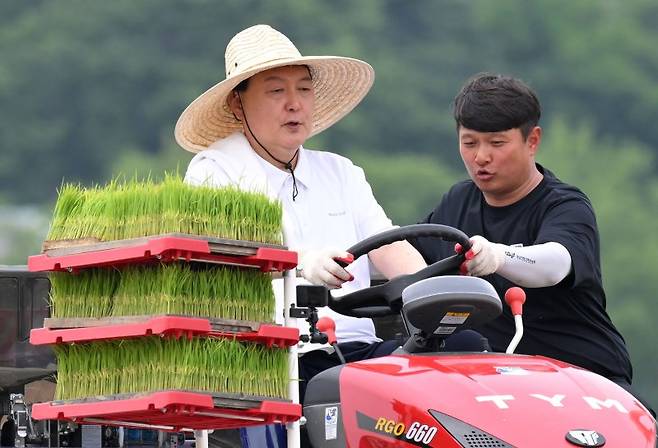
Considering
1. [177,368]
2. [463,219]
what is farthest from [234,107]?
[177,368]

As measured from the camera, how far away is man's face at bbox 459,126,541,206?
8258 millimetres

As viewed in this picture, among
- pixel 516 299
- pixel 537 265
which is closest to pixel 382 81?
pixel 537 265

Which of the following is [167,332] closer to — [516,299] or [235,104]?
[516,299]

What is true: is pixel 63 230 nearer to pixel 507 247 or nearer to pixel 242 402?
pixel 242 402

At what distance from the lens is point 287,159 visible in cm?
849

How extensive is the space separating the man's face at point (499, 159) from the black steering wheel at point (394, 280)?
94 centimetres

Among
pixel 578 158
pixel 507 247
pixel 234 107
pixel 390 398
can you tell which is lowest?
pixel 390 398

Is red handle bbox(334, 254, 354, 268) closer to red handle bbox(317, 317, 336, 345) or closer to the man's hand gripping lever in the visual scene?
the man's hand gripping lever

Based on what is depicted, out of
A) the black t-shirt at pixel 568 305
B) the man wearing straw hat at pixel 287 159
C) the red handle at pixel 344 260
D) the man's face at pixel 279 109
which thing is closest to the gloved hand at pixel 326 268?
the red handle at pixel 344 260

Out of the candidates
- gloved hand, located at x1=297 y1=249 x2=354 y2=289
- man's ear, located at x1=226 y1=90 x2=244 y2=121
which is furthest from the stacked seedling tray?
man's ear, located at x1=226 y1=90 x2=244 y2=121

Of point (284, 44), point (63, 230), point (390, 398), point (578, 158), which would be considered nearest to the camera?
point (390, 398)

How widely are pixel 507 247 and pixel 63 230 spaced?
1.54 meters

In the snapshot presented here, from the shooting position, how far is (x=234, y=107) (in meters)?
8.68

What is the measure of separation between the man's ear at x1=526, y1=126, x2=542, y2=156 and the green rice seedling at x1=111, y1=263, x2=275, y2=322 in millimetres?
1647
